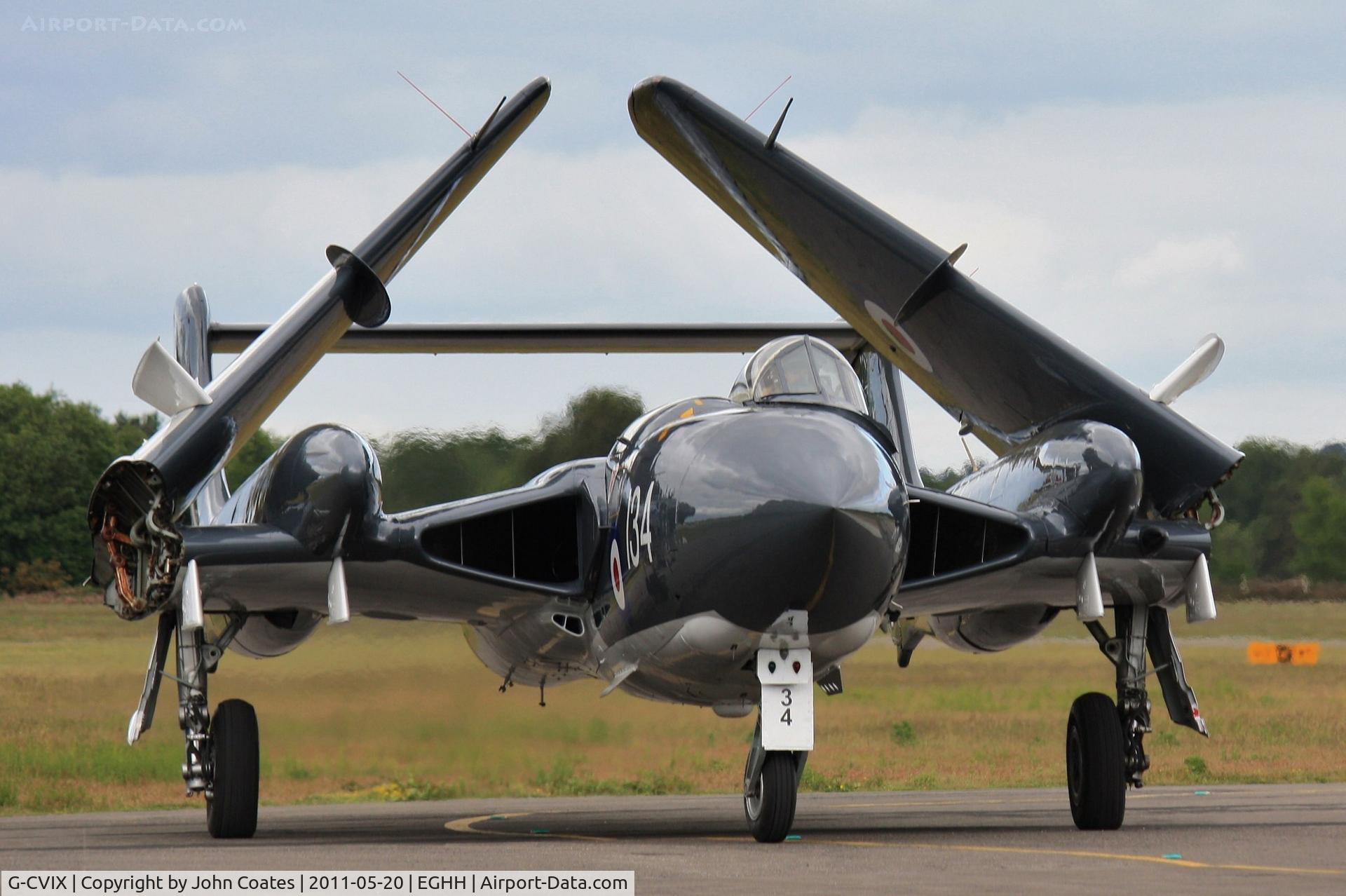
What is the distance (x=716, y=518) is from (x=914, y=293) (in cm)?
331

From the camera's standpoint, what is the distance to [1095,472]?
12.4 m

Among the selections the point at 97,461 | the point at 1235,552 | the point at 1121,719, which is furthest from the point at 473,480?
the point at 97,461

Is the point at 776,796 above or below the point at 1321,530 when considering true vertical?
below

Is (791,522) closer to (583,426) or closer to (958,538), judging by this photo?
(958,538)

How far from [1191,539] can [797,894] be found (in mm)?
6667

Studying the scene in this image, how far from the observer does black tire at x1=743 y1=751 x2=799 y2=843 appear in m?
10.3

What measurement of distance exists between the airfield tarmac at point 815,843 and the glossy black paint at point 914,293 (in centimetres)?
275

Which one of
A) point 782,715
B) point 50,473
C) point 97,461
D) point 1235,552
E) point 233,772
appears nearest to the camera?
point 782,715

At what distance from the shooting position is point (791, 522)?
9672 mm

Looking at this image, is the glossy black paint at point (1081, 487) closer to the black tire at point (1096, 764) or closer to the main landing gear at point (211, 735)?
the black tire at point (1096, 764)

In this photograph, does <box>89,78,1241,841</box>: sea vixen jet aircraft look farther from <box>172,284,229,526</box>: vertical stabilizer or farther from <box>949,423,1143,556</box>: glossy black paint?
<box>172,284,229,526</box>: vertical stabilizer

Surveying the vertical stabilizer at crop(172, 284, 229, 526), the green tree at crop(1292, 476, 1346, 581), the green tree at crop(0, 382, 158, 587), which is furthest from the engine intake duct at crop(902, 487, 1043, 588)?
the green tree at crop(1292, 476, 1346, 581)

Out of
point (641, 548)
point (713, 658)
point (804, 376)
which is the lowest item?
point (713, 658)

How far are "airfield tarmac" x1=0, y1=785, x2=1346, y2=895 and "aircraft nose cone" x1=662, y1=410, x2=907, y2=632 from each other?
57.3 inches
